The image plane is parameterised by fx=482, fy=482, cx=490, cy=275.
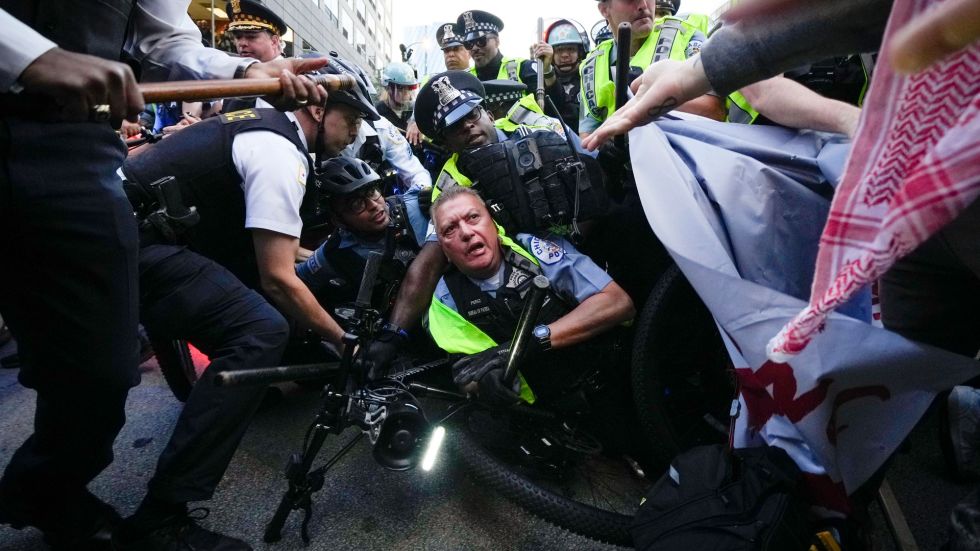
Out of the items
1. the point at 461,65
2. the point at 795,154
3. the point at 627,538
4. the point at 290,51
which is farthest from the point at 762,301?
the point at 290,51

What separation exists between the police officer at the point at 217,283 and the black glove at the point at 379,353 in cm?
19

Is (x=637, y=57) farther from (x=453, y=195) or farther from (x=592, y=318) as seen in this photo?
(x=592, y=318)

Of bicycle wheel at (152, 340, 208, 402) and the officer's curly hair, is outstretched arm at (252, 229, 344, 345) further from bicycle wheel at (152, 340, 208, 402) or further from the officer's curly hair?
bicycle wheel at (152, 340, 208, 402)

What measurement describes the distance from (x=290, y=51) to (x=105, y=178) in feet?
64.0

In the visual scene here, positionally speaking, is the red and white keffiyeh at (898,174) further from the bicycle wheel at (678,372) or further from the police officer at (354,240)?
the police officer at (354,240)

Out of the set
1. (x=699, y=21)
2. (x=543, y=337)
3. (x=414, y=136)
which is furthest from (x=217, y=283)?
(x=414, y=136)

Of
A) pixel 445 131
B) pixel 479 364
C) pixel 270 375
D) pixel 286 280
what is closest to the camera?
pixel 270 375

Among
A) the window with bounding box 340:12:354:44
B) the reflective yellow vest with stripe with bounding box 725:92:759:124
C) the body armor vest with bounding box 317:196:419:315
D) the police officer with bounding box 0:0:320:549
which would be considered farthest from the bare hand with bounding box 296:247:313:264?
the window with bounding box 340:12:354:44

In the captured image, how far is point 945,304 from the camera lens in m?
0.98

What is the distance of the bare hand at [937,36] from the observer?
448 mm

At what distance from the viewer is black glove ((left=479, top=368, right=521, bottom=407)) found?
68.3 inches

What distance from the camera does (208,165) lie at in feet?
6.59

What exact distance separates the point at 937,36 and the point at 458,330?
1785 mm

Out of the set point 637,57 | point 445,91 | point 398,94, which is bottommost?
point 398,94
